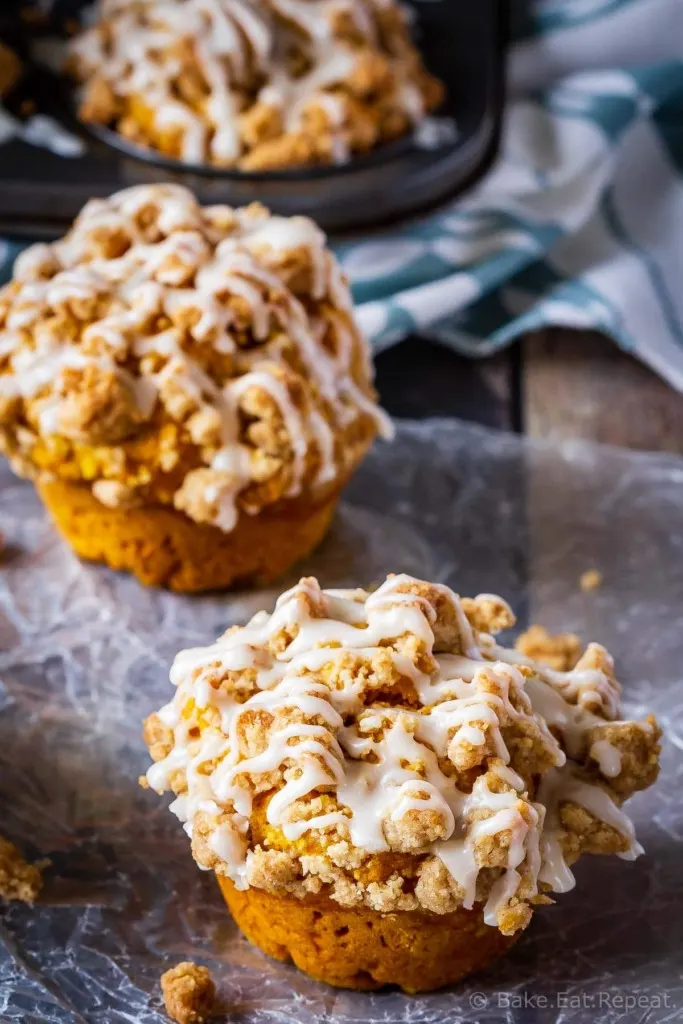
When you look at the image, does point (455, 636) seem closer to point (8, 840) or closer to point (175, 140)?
point (8, 840)

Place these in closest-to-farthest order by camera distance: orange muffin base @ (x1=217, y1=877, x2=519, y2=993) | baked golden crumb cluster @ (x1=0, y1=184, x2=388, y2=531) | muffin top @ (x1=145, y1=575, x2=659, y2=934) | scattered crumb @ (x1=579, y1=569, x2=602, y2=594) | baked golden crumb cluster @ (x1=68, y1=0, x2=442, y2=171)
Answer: muffin top @ (x1=145, y1=575, x2=659, y2=934)
orange muffin base @ (x1=217, y1=877, x2=519, y2=993)
baked golden crumb cluster @ (x1=0, y1=184, x2=388, y2=531)
scattered crumb @ (x1=579, y1=569, x2=602, y2=594)
baked golden crumb cluster @ (x1=68, y1=0, x2=442, y2=171)

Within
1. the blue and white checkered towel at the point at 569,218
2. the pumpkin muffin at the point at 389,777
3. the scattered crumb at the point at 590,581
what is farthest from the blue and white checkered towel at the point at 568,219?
the pumpkin muffin at the point at 389,777

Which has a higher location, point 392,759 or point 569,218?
point 392,759

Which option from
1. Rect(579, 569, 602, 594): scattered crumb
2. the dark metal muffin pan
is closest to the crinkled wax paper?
Rect(579, 569, 602, 594): scattered crumb

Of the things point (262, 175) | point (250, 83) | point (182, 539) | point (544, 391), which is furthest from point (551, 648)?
point (250, 83)

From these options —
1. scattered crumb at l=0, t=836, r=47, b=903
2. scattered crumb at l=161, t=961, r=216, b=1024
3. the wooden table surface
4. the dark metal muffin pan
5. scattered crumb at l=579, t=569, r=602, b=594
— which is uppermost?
the dark metal muffin pan

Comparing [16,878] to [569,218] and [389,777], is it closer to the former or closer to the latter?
[389,777]

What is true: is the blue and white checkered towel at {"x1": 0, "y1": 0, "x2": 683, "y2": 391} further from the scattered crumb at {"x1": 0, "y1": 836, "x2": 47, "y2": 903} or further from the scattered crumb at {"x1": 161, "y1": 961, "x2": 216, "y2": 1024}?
the scattered crumb at {"x1": 161, "y1": 961, "x2": 216, "y2": 1024}
